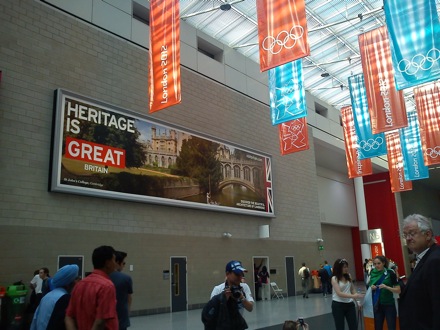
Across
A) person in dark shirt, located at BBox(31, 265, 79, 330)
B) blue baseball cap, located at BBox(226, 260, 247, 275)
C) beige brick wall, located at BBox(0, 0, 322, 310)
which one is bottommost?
person in dark shirt, located at BBox(31, 265, 79, 330)

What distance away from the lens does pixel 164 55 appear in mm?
11023

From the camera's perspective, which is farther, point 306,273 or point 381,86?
point 306,273

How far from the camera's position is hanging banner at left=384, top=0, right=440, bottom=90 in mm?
9391

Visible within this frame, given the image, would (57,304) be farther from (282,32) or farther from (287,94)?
(287,94)

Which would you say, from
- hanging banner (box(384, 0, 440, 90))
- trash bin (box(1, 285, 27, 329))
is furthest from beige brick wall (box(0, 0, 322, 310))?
hanging banner (box(384, 0, 440, 90))

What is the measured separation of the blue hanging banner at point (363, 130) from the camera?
50.0 feet

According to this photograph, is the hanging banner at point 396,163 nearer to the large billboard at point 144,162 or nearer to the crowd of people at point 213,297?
the large billboard at point 144,162

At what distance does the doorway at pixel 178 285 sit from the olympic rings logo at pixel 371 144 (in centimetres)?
793

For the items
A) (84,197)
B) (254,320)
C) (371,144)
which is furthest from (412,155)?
(84,197)

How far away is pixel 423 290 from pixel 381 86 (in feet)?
37.3

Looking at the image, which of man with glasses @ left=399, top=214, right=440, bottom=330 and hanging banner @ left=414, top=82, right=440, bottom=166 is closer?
man with glasses @ left=399, top=214, right=440, bottom=330

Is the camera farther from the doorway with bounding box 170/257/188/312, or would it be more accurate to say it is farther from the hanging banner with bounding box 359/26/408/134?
the doorway with bounding box 170/257/188/312

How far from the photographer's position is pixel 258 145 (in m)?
19.7

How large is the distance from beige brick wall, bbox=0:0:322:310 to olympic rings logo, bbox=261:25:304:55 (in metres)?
6.21
